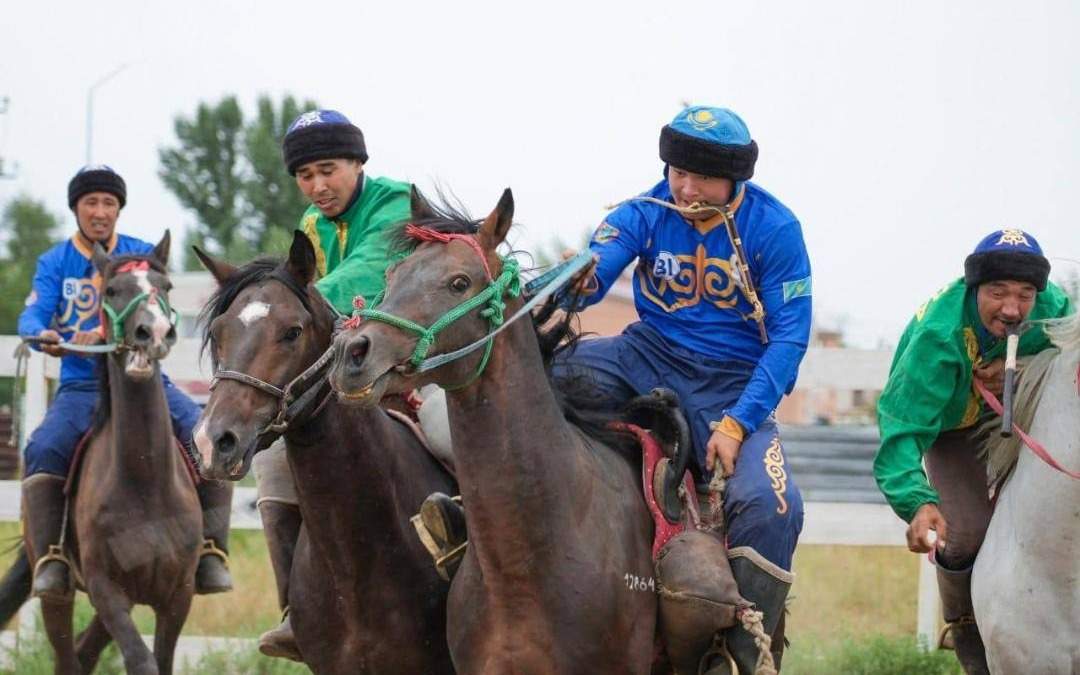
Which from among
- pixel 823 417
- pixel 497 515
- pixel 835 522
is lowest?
pixel 823 417

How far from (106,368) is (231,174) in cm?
3814

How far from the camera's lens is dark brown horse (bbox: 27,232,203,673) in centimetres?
806

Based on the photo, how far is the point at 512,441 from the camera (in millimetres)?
5031

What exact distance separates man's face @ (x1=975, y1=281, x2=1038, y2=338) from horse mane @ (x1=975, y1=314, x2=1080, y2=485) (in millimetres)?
104

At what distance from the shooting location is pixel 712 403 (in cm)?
580

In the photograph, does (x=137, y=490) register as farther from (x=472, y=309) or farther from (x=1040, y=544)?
(x=1040, y=544)

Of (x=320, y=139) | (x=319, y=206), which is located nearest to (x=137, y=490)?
(x=319, y=206)

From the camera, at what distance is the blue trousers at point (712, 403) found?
549cm

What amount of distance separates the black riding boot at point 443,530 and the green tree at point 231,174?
3440cm

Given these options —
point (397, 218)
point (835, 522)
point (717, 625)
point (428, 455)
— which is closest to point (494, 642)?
point (717, 625)

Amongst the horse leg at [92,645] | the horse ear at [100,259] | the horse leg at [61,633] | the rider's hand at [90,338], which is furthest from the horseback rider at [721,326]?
the horse leg at [92,645]

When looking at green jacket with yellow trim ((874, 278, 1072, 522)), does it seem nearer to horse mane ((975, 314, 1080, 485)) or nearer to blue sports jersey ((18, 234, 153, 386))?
horse mane ((975, 314, 1080, 485))

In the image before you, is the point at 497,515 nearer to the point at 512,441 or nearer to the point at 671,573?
the point at 512,441

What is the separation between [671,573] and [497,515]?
26.6 inches
